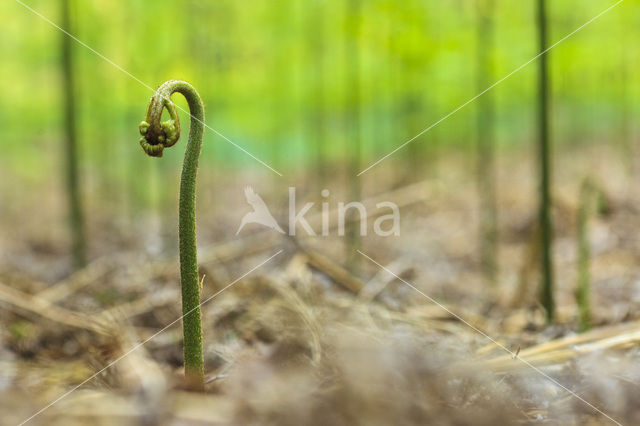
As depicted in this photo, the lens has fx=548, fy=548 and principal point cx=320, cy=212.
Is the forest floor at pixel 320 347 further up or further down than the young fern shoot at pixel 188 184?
further down

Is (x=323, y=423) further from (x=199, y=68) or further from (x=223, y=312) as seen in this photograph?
(x=199, y=68)

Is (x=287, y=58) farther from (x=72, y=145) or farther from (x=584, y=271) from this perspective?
(x=584, y=271)

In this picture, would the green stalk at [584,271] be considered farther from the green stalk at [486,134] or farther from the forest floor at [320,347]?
the green stalk at [486,134]

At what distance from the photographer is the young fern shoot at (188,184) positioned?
1160 millimetres

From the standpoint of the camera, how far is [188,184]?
3.90 ft

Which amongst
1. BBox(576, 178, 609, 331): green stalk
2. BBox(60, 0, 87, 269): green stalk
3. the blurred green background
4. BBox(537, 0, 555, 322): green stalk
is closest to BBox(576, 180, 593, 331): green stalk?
BBox(576, 178, 609, 331): green stalk

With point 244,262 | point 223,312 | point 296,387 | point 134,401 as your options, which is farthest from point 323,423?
point 244,262

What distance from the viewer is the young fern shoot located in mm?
1160

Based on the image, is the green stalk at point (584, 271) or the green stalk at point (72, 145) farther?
the green stalk at point (72, 145)

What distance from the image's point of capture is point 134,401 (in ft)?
2.90

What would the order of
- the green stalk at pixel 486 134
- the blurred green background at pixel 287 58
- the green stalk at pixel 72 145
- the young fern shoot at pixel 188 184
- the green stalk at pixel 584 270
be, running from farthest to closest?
the blurred green background at pixel 287 58, the green stalk at pixel 486 134, the green stalk at pixel 72 145, the green stalk at pixel 584 270, the young fern shoot at pixel 188 184

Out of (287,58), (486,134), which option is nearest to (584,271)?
(486,134)

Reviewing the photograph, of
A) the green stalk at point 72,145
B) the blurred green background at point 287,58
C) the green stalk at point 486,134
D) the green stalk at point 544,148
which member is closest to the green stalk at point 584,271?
the green stalk at point 544,148

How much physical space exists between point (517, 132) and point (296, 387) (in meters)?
18.8
